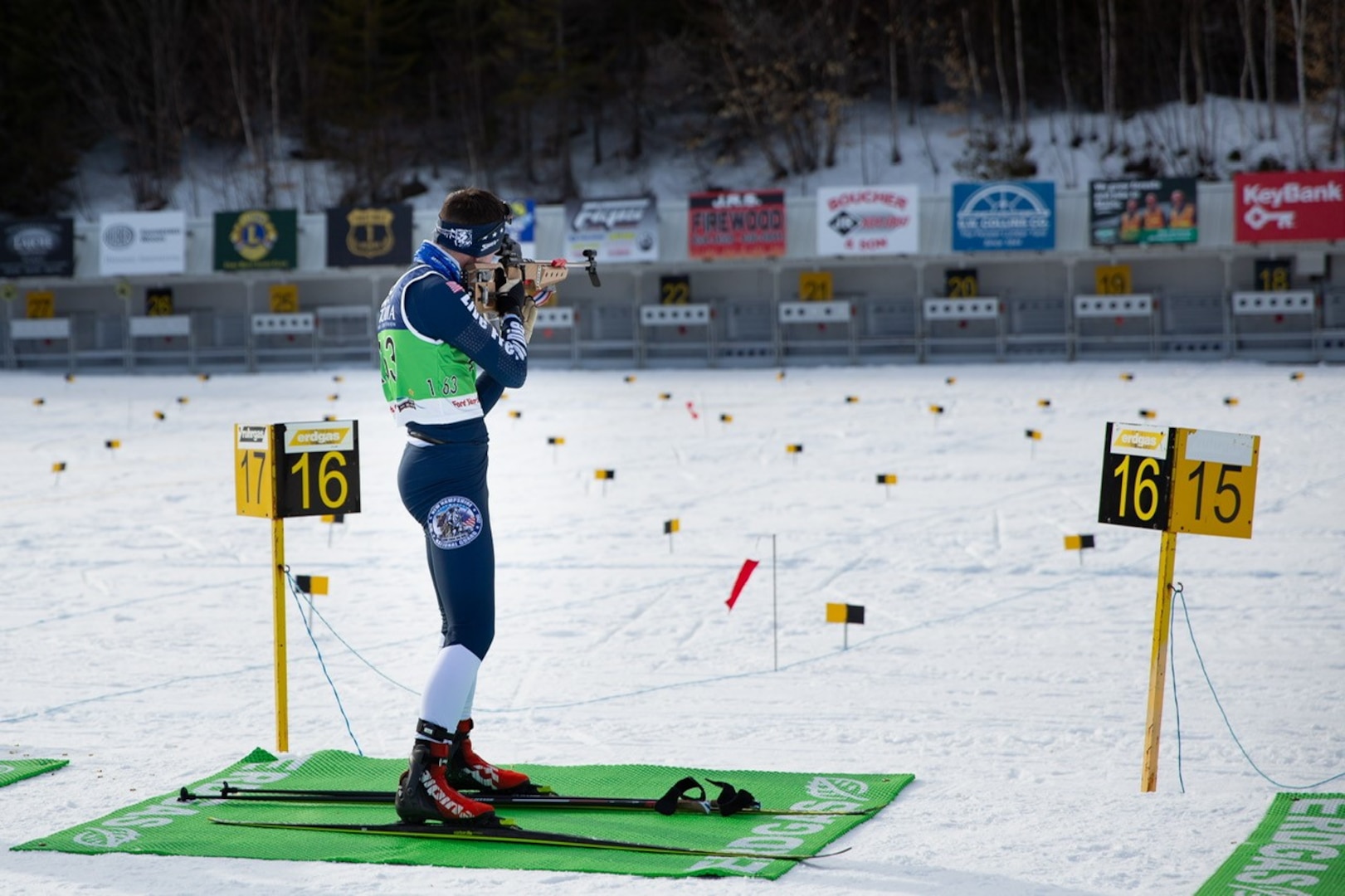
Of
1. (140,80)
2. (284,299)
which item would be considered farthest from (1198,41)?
(140,80)

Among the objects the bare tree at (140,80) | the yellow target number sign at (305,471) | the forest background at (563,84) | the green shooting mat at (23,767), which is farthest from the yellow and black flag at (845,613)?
the bare tree at (140,80)

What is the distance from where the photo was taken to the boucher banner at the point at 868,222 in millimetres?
29484

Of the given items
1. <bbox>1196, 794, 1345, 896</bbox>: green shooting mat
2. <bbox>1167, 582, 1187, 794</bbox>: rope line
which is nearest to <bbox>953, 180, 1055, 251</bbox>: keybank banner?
<bbox>1167, 582, 1187, 794</bbox>: rope line

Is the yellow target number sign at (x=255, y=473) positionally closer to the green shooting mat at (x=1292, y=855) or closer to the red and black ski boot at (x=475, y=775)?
the red and black ski boot at (x=475, y=775)

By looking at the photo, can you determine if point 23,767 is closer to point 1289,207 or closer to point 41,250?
point 1289,207

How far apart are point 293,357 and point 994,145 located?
19.9 metres

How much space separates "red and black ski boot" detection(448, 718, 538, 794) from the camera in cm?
454

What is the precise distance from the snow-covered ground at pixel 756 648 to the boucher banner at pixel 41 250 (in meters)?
19.0

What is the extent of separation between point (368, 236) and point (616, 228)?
570 cm

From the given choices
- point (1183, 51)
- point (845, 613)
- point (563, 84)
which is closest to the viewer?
point (845, 613)

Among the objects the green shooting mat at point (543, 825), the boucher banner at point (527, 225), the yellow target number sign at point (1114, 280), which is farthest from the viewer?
the boucher banner at point (527, 225)

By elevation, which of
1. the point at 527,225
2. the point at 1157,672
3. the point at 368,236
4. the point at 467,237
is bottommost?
the point at 1157,672

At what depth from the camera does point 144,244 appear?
32.6m

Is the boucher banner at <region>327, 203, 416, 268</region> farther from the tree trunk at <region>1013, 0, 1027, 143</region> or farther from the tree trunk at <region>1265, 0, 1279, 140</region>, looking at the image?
the tree trunk at <region>1265, 0, 1279, 140</region>
